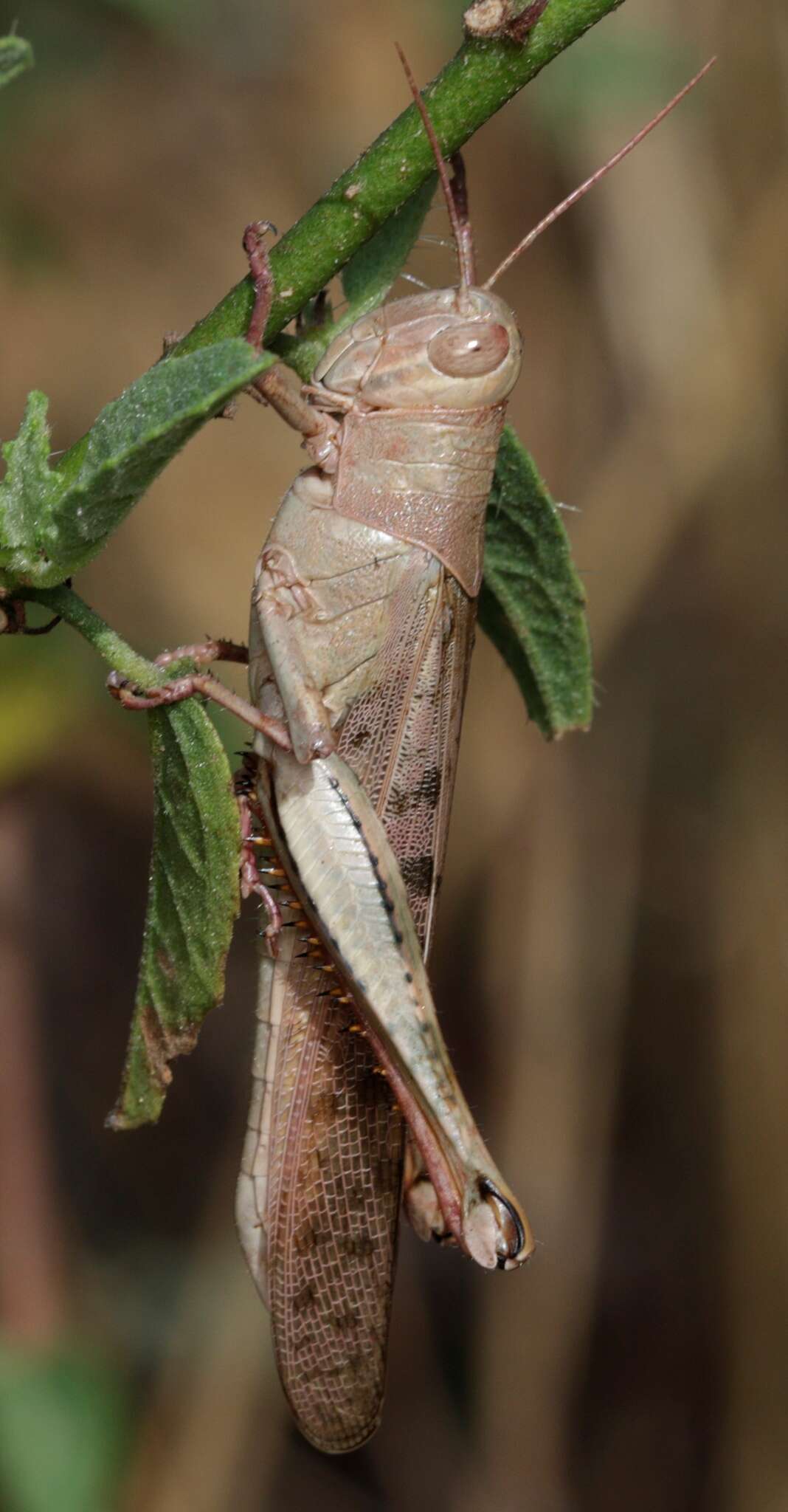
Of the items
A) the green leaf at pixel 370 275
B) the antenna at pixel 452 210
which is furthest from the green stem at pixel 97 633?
the antenna at pixel 452 210

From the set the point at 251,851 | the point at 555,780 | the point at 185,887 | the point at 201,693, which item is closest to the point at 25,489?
the point at 201,693

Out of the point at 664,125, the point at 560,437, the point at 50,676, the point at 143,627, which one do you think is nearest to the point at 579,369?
the point at 560,437

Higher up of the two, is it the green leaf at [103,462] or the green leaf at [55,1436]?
the green leaf at [103,462]

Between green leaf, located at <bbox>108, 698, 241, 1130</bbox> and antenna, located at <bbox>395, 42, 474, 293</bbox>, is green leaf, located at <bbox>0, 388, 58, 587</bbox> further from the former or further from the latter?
antenna, located at <bbox>395, 42, 474, 293</bbox>

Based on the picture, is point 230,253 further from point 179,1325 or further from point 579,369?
point 179,1325

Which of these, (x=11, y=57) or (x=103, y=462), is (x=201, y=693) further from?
(x=11, y=57)

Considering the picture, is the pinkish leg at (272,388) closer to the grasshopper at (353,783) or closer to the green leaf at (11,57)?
the grasshopper at (353,783)

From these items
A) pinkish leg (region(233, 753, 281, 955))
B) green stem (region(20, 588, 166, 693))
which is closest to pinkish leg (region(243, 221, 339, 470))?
green stem (region(20, 588, 166, 693))
